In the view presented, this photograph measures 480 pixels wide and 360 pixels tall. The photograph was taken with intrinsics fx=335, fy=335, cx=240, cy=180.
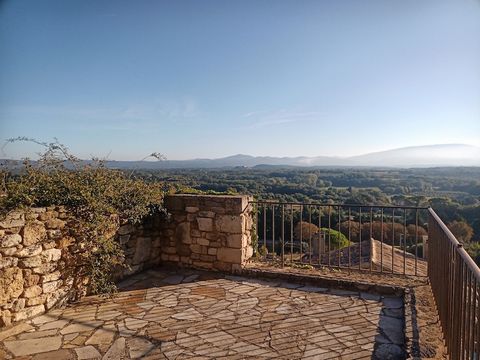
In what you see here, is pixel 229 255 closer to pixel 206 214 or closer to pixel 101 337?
pixel 206 214

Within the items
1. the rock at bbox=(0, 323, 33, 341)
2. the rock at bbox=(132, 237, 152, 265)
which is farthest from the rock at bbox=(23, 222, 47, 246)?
the rock at bbox=(132, 237, 152, 265)

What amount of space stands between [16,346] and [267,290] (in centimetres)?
275

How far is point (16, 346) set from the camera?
9.86 ft

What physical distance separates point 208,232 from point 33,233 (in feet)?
7.76

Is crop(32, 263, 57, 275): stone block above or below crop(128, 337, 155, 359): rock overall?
above

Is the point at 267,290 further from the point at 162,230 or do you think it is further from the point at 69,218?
the point at 69,218

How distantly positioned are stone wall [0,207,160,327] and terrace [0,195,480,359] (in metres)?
0.05

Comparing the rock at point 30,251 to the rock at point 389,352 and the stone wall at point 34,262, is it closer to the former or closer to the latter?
the stone wall at point 34,262

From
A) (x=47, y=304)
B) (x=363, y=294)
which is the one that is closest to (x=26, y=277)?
(x=47, y=304)

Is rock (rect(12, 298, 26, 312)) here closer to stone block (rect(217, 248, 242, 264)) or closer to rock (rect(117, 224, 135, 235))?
rock (rect(117, 224, 135, 235))

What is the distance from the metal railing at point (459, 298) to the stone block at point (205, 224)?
3090 millimetres

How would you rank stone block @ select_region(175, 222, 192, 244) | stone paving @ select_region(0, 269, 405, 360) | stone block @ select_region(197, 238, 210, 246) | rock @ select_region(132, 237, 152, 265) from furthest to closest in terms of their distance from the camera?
1. stone block @ select_region(175, 222, 192, 244)
2. stone block @ select_region(197, 238, 210, 246)
3. rock @ select_region(132, 237, 152, 265)
4. stone paving @ select_region(0, 269, 405, 360)

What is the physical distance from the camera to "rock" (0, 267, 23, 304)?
3303 mm

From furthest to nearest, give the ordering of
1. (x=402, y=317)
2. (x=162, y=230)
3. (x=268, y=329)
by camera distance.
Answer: (x=162, y=230)
(x=402, y=317)
(x=268, y=329)
